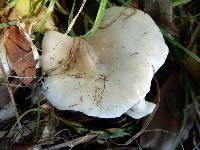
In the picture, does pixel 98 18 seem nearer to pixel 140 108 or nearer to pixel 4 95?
pixel 140 108

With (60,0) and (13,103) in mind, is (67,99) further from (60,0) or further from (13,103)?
(60,0)

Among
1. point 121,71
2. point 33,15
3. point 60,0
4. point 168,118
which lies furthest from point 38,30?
point 168,118

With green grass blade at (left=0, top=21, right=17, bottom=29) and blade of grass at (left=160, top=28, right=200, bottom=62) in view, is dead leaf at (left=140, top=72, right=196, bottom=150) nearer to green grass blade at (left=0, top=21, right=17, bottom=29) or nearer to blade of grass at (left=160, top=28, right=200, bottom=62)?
blade of grass at (left=160, top=28, right=200, bottom=62)

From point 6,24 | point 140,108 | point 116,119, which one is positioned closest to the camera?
point 6,24

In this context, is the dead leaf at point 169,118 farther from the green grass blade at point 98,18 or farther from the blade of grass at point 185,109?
→ the green grass blade at point 98,18

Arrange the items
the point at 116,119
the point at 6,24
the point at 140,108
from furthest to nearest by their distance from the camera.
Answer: the point at 116,119
the point at 140,108
the point at 6,24

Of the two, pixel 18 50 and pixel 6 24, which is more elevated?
pixel 6 24

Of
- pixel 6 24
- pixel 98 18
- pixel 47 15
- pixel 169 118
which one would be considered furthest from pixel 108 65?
pixel 169 118
